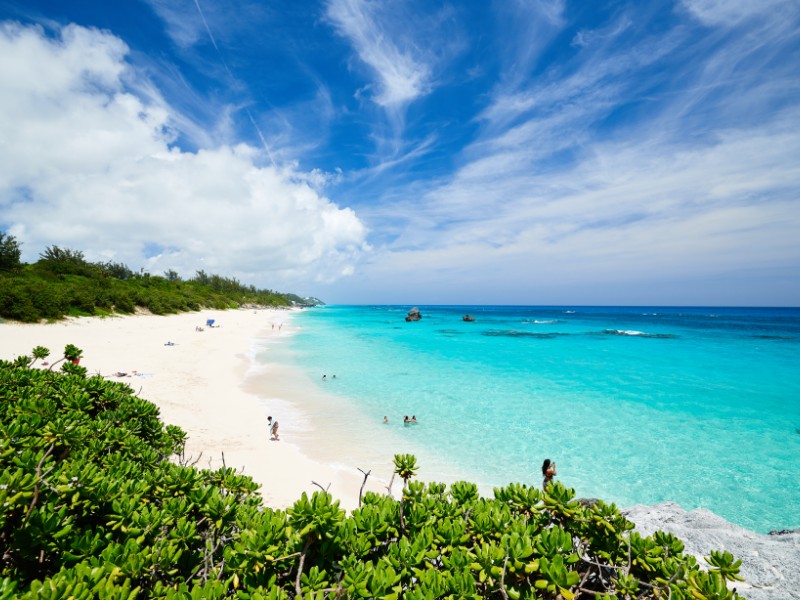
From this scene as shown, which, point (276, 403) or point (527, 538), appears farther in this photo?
point (276, 403)

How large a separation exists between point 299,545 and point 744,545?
7262mm

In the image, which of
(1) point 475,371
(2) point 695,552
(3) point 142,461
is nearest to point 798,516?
(2) point 695,552

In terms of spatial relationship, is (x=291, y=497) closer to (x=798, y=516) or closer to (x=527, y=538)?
(x=527, y=538)

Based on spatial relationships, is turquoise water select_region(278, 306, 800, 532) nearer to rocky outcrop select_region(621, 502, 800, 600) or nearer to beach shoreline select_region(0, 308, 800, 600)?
beach shoreline select_region(0, 308, 800, 600)

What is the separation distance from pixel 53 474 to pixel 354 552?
8.41ft

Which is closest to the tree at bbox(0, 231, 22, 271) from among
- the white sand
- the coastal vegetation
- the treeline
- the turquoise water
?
the treeline

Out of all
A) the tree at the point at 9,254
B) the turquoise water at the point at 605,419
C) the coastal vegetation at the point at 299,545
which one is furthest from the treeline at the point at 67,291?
the coastal vegetation at the point at 299,545

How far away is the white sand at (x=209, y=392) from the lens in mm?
9367

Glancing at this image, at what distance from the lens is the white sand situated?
9.37 meters

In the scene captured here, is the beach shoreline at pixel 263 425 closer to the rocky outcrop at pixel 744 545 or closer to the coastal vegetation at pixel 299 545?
the rocky outcrop at pixel 744 545

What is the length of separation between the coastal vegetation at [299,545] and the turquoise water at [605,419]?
27.1 feet

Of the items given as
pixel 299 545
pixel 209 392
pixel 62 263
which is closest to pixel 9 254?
pixel 62 263

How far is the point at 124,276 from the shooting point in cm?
7075

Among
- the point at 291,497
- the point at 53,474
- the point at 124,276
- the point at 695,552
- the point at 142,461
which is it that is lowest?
the point at 291,497
